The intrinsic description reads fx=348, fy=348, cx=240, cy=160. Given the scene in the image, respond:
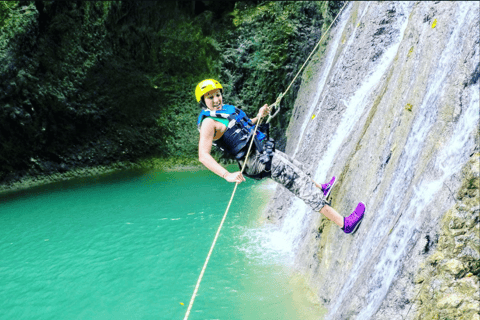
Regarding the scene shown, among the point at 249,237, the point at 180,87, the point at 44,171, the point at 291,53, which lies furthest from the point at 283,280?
the point at 44,171

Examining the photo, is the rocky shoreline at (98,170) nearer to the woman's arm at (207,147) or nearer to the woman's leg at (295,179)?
the woman's leg at (295,179)

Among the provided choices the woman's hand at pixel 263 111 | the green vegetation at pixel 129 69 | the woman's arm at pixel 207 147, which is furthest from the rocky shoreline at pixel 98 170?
the woman's arm at pixel 207 147

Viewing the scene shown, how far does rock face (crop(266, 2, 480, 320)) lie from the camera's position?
2453mm

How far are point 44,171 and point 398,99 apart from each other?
12.2 m

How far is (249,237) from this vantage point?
6.53m

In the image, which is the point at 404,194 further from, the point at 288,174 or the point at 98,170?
the point at 98,170

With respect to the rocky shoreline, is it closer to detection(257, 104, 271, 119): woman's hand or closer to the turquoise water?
the turquoise water

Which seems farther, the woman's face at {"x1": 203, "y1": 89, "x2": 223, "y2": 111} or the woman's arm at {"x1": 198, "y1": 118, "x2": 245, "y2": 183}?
the woman's face at {"x1": 203, "y1": 89, "x2": 223, "y2": 111}

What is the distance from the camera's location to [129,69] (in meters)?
12.6

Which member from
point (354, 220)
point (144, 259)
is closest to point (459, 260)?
point (354, 220)

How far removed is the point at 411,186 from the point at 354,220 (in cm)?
99

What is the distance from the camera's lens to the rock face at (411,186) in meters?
2.45

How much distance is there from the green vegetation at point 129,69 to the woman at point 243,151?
25.3 feet

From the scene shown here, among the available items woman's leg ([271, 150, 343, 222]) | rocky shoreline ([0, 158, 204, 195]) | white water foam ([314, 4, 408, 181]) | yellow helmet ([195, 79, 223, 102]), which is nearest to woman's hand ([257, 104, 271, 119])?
woman's leg ([271, 150, 343, 222])
